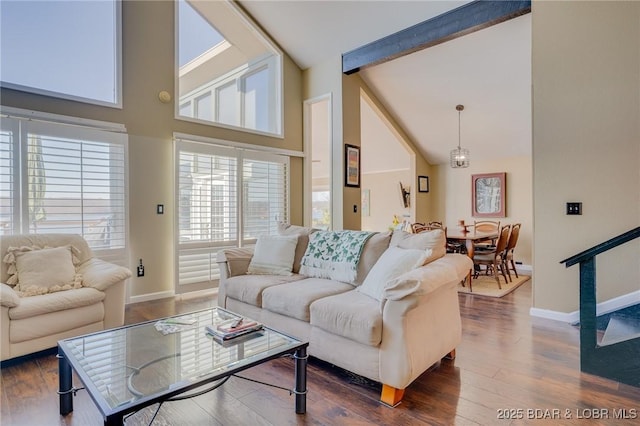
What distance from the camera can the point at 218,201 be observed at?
4.68 metres

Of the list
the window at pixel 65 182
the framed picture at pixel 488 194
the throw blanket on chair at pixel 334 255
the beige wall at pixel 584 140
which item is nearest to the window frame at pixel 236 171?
the window at pixel 65 182

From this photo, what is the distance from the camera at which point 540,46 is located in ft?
11.2

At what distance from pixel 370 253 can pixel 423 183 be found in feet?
16.6

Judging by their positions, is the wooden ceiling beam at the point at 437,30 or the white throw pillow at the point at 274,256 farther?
the wooden ceiling beam at the point at 437,30

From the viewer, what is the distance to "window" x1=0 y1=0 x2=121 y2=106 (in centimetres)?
336

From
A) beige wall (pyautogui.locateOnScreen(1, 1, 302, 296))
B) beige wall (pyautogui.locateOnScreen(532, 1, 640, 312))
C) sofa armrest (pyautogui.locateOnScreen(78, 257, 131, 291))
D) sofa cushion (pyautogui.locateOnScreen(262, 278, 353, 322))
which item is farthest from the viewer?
beige wall (pyautogui.locateOnScreen(1, 1, 302, 296))

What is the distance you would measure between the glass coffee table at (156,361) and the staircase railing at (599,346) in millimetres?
1922

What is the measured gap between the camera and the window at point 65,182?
3.24 m

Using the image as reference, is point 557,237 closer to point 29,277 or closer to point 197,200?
point 197,200

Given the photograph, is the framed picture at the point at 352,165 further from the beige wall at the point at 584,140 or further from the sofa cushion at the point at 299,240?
the beige wall at the point at 584,140

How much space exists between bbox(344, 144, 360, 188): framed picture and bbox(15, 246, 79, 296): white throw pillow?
3.46 meters

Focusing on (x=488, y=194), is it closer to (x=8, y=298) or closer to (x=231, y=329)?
(x=231, y=329)

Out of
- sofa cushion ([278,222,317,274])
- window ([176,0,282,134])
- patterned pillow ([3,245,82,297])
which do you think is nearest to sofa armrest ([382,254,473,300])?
sofa cushion ([278,222,317,274])

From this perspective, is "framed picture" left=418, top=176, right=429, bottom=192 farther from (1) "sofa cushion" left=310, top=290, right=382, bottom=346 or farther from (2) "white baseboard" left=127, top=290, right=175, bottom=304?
(1) "sofa cushion" left=310, top=290, right=382, bottom=346
